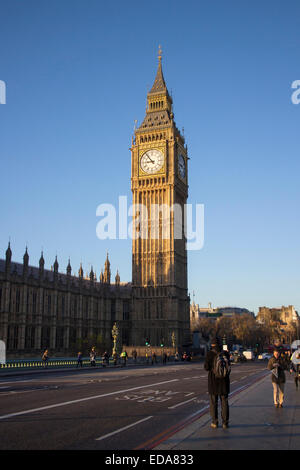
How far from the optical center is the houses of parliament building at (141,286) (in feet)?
242

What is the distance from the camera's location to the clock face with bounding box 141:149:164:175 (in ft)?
305

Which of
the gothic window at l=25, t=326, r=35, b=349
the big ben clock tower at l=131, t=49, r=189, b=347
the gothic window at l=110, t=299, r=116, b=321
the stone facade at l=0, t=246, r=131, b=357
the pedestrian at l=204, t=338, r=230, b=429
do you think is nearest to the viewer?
the pedestrian at l=204, t=338, r=230, b=429

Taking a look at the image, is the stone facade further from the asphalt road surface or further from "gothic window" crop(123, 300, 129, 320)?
the asphalt road surface

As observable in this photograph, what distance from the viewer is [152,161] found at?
Answer: 9369cm

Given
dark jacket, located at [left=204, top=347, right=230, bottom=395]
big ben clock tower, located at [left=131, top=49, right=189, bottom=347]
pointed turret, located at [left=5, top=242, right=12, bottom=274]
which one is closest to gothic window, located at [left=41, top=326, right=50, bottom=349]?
pointed turret, located at [left=5, top=242, right=12, bottom=274]

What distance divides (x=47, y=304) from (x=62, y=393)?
5999 centimetres

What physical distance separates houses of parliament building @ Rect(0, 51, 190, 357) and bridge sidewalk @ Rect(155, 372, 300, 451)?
60.7m

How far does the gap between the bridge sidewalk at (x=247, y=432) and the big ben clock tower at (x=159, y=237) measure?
235 feet

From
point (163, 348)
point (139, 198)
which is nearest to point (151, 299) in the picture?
point (163, 348)

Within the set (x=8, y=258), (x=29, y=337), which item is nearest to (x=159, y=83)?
(x=8, y=258)

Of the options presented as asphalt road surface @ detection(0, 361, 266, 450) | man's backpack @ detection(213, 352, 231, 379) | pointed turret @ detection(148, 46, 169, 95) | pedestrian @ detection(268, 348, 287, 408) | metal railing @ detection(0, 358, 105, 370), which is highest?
pointed turret @ detection(148, 46, 169, 95)

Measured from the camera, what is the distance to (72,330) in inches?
3226
